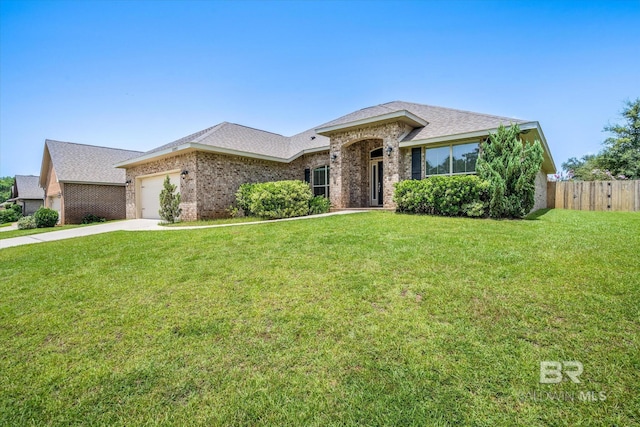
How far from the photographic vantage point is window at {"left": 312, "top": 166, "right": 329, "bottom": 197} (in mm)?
15523

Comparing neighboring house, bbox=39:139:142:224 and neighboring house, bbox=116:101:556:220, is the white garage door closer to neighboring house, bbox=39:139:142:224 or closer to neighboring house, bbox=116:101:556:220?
neighboring house, bbox=116:101:556:220

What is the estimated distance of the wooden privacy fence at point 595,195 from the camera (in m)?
13.8

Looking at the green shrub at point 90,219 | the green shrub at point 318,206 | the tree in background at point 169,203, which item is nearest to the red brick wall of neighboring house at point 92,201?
the green shrub at point 90,219

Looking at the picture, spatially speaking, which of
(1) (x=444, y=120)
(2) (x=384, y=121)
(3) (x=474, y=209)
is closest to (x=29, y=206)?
(2) (x=384, y=121)

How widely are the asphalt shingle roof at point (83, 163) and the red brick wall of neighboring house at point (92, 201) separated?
21.5 inches

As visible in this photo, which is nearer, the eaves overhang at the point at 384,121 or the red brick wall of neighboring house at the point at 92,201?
the eaves overhang at the point at 384,121

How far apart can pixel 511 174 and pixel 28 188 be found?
42.7m

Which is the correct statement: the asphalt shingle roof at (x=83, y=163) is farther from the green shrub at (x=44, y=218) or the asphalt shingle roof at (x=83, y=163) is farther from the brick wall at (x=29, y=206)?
the brick wall at (x=29, y=206)

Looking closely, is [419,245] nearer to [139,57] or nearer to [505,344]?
[505,344]

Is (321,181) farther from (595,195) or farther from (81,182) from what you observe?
(81,182)

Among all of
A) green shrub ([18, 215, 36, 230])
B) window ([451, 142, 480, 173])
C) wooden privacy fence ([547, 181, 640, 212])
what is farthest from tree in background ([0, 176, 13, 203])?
wooden privacy fence ([547, 181, 640, 212])

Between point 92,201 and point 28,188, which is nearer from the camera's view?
point 92,201

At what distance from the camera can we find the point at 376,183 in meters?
14.8

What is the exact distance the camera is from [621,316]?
305 cm
